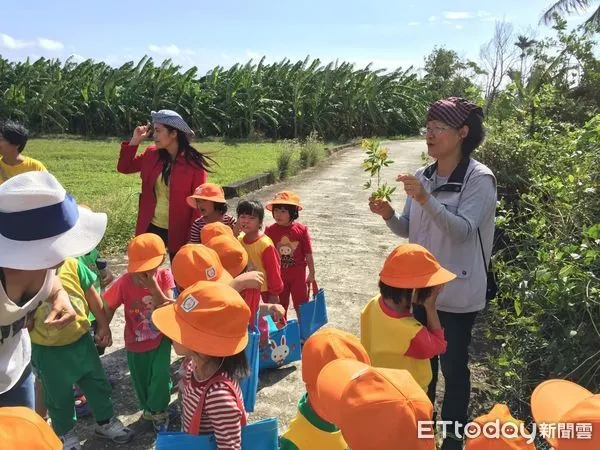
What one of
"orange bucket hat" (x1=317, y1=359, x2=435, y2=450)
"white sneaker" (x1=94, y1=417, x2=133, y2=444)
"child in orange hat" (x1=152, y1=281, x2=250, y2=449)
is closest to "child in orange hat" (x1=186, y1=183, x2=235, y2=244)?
"white sneaker" (x1=94, y1=417, x2=133, y2=444)

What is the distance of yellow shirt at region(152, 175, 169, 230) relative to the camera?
415 cm

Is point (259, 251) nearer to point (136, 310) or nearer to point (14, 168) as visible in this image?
point (136, 310)

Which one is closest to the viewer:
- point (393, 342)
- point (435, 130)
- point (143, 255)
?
point (393, 342)

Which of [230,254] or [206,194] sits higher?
[206,194]

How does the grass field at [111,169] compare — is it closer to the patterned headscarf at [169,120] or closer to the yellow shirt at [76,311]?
the patterned headscarf at [169,120]

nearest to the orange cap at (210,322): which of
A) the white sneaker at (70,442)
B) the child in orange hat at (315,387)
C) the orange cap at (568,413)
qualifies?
the child in orange hat at (315,387)

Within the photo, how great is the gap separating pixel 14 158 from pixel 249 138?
1626 cm

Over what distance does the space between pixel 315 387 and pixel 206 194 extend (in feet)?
7.95

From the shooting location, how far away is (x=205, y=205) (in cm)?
401

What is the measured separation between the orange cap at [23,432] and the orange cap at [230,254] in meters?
2.01

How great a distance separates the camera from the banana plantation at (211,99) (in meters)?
20.7

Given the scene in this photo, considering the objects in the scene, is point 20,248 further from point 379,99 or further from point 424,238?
point 379,99

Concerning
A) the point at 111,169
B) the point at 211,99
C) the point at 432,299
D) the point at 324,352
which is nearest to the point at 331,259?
the point at 432,299

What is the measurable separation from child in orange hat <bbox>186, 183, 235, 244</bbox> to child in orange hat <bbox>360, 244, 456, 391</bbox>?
1837 mm
